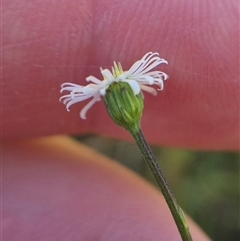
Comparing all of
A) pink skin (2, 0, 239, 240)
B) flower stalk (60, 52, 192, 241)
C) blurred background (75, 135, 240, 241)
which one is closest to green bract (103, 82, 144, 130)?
flower stalk (60, 52, 192, 241)

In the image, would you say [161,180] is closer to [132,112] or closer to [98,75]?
[132,112]

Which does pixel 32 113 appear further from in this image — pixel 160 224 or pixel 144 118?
pixel 160 224

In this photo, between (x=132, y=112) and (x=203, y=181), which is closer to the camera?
(x=132, y=112)

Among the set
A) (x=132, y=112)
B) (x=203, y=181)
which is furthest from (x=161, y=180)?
(x=203, y=181)

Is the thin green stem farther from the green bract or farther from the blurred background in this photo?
the blurred background

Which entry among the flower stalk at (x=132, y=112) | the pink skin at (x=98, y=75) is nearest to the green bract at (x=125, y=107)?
the flower stalk at (x=132, y=112)

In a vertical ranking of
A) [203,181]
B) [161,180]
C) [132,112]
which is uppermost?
[132,112]
